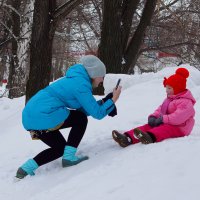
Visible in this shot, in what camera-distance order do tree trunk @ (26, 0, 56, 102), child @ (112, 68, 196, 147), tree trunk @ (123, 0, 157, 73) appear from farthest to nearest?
1. tree trunk @ (123, 0, 157, 73)
2. tree trunk @ (26, 0, 56, 102)
3. child @ (112, 68, 196, 147)

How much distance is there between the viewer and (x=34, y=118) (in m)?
Answer: 4.31

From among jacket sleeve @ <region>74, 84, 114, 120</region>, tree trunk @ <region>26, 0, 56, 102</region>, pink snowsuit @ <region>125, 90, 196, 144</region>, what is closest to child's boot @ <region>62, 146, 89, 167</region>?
jacket sleeve @ <region>74, 84, 114, 120</region>

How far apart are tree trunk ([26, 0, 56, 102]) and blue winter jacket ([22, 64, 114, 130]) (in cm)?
408

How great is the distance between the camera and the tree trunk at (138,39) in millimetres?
9609

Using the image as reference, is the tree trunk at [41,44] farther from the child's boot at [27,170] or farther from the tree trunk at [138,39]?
the child's boot at [27,170]

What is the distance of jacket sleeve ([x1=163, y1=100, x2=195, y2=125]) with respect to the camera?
14.5 feet

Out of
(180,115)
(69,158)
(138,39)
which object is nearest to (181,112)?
(180,115)

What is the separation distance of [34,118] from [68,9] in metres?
4.51

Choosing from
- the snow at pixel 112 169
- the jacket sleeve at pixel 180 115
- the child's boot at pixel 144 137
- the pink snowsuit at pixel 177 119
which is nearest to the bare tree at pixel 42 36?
the snow at pixel 112 169

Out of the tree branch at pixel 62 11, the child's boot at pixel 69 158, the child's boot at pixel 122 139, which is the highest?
the tree branch at pixel 62 11

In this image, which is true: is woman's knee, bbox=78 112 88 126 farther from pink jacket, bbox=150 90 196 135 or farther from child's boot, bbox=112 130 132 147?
pink jacket, bbox=150 90 196 135

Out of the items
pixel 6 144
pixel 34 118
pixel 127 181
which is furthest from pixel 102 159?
pixel 6 144

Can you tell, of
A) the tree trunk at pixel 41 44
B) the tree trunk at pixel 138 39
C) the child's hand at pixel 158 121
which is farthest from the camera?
the tree trunk at pixel 138 39

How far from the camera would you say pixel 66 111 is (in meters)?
4.41
